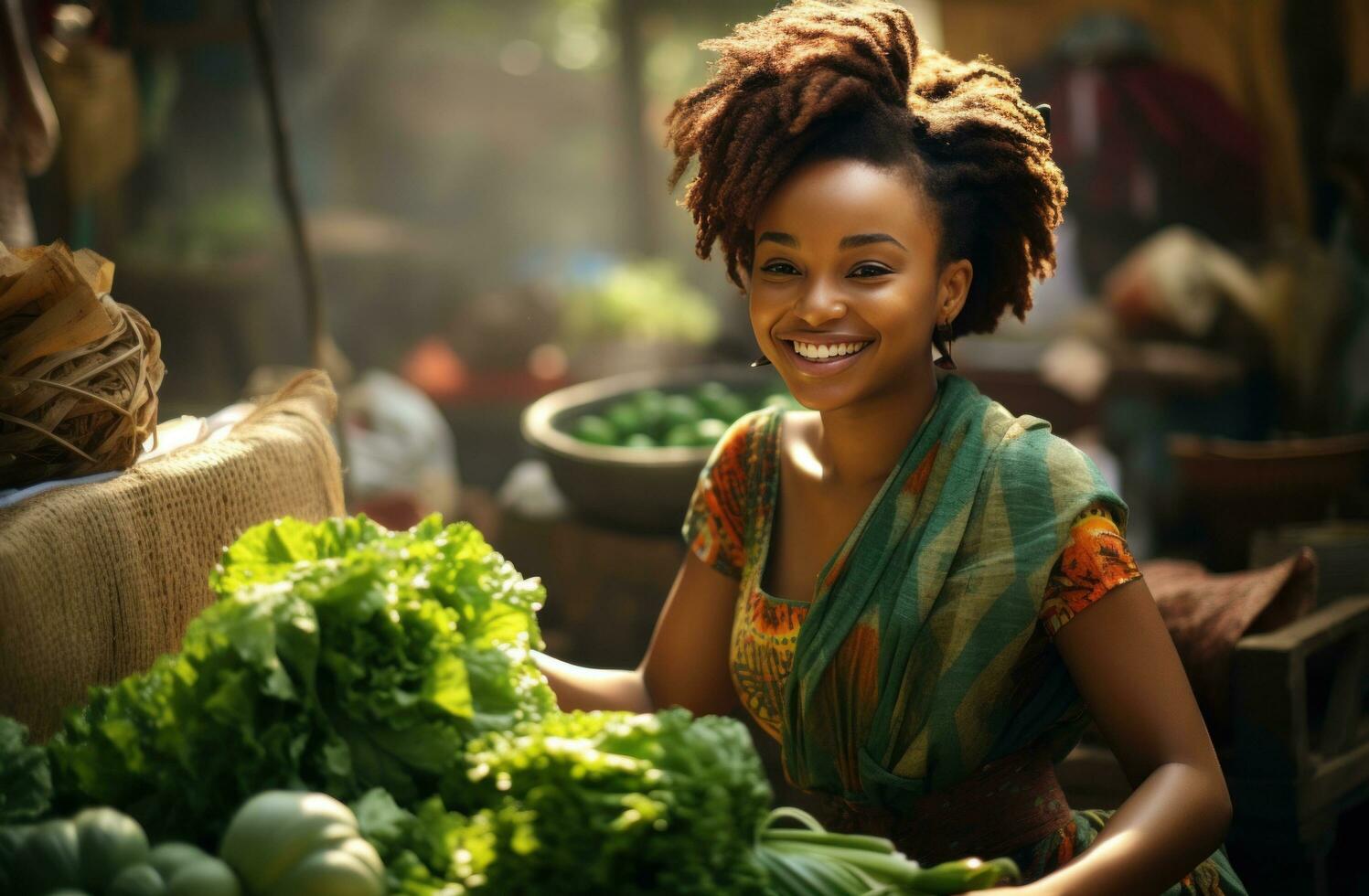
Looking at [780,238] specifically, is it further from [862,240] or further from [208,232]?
[208,232]

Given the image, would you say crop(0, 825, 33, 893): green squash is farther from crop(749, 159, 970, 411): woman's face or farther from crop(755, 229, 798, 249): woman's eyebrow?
crop(755, 229, 798, 249): woman's eyebrow

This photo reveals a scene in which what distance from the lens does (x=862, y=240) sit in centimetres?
203

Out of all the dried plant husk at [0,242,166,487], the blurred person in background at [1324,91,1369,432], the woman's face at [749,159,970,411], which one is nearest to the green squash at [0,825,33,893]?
the dried plant husk at [0,242,166,487]

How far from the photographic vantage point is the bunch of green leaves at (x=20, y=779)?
1.58 m

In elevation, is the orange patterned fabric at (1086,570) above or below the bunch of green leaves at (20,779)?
above

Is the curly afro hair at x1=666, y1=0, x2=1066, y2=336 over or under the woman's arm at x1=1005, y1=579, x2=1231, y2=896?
over

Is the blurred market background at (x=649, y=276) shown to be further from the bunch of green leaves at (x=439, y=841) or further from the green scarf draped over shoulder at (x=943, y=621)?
the bunch of green leaves at (x=439, y=841)

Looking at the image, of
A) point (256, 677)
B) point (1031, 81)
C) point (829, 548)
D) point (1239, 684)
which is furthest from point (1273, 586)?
point (1031, 81)

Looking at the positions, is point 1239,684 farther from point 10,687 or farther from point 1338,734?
point 10,687

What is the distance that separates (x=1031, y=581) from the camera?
77.4 inches

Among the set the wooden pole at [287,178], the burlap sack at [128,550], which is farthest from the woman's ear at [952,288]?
the wooden pole at [287,178]

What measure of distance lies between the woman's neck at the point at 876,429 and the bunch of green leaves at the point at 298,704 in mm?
778

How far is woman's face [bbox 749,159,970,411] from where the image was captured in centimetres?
204

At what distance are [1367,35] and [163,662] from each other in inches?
269
